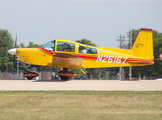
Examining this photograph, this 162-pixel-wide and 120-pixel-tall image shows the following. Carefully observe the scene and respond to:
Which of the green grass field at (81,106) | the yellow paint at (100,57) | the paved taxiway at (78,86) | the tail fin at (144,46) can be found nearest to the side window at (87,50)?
the yellow paint at (100,57)

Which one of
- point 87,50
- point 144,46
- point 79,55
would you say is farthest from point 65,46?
point 144,46

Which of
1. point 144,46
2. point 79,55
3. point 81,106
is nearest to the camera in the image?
point 81,106

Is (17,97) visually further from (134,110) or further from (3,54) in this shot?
(3,54)

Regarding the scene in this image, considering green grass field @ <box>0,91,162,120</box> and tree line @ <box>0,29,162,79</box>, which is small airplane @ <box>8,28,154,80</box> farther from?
tree line @ <box>0,29,162,79</box>

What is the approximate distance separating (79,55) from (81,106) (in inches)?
320

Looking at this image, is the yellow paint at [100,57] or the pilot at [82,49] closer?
the yellow paint at [100,57]

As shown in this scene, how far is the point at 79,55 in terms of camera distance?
51.8ft

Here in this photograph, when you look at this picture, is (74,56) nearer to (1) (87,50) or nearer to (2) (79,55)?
(2) (79,55)

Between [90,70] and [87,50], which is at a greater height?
[87,50]

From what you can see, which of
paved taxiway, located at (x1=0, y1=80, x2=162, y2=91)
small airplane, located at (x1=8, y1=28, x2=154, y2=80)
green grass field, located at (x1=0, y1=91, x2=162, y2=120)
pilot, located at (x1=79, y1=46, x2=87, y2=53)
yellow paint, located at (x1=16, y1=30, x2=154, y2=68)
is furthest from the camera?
pilot, located at (x1=79, y1=46, x2=87, y2=53)

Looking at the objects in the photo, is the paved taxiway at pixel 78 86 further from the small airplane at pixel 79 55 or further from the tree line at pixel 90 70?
the tree line at pixel 90 70

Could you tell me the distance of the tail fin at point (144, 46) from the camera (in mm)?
16656

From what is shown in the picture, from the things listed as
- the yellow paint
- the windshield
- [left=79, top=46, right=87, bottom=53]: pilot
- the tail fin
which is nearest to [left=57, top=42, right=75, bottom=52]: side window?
the yellow paint

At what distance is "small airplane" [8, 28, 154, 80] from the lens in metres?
15.2
